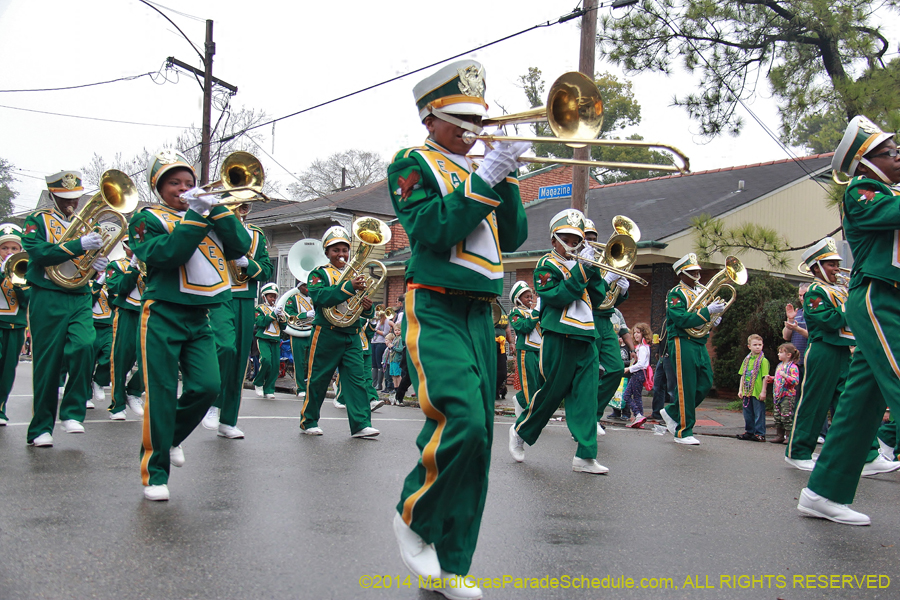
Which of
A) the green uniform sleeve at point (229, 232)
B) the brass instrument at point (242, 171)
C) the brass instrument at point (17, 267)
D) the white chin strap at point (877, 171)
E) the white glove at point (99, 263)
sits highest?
the white chin strap at point (877, 171)

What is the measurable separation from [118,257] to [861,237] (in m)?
8.76

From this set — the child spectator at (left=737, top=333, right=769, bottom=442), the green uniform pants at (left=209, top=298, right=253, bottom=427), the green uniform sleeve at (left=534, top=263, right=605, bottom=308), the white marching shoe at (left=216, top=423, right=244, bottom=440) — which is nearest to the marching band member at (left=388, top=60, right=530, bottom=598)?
the green uniform sleeve at (left=534, top=263, right=605, bottom=308)

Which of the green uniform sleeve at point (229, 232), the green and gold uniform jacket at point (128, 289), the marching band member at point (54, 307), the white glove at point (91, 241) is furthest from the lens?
the green and gold uniform jacket at point (128, 289)

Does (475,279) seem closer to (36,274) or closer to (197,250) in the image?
(197,250)

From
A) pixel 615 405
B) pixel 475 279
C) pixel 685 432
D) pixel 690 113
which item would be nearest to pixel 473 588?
pixel 475 279

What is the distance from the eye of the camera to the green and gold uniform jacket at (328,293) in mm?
8312

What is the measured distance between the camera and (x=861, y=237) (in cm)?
483

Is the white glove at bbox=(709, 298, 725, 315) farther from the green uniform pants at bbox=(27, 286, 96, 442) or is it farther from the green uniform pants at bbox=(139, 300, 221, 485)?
the green uniform pants at bbox=(27, 286, 96, 442)

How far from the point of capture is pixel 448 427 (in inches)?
134

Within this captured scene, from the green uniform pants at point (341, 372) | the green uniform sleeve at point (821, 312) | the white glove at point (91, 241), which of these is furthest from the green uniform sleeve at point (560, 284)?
the white glove at point (91, 241)

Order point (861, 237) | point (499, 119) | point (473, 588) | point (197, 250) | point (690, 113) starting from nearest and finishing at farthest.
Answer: point (473, 588), point (499, 119), point (861, 237), point (197, 250), point (690, 113)

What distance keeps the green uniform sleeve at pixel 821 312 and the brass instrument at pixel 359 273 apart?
13.0 ft

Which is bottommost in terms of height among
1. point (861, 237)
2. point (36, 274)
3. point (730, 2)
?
point (36, 274)

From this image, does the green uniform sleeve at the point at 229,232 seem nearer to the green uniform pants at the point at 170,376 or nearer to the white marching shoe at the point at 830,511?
the green uniform pants at the point at 170,376
